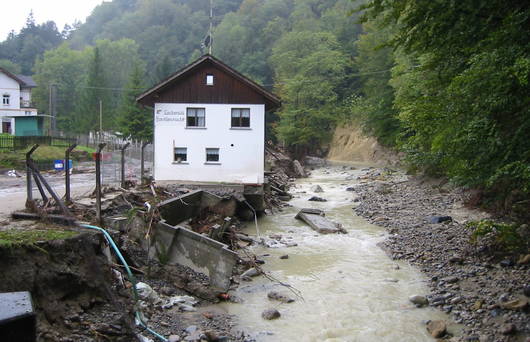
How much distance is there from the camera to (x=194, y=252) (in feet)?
40.2

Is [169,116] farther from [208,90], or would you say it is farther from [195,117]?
[208,90]

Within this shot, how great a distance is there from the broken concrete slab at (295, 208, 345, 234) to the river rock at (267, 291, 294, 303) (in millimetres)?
7577

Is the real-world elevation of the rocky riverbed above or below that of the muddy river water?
above

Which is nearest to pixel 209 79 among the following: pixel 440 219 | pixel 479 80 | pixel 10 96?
pixel 440 219

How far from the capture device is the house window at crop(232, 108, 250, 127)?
79.8 ft

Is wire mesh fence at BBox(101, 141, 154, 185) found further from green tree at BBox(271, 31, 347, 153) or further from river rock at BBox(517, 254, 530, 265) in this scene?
green tree at BBox(271, 31, 347, 153)

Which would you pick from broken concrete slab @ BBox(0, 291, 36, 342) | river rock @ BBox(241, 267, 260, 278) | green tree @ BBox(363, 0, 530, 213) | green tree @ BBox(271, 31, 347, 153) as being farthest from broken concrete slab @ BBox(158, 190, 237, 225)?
green tree @ BBox(271, 31, 347, 153)

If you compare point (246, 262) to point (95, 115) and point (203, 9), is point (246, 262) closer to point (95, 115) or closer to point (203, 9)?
point (95, 115)

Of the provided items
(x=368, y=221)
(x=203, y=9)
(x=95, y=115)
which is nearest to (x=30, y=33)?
(x=203, y=9)

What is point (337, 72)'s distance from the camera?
5775 centimetres

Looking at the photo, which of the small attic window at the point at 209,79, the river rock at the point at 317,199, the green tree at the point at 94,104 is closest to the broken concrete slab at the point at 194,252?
the small attic window at the point at 209,79

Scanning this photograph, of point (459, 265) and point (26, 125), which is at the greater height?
point (26, 125)

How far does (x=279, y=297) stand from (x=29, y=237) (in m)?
6.09

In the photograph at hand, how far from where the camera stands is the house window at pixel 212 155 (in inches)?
965
